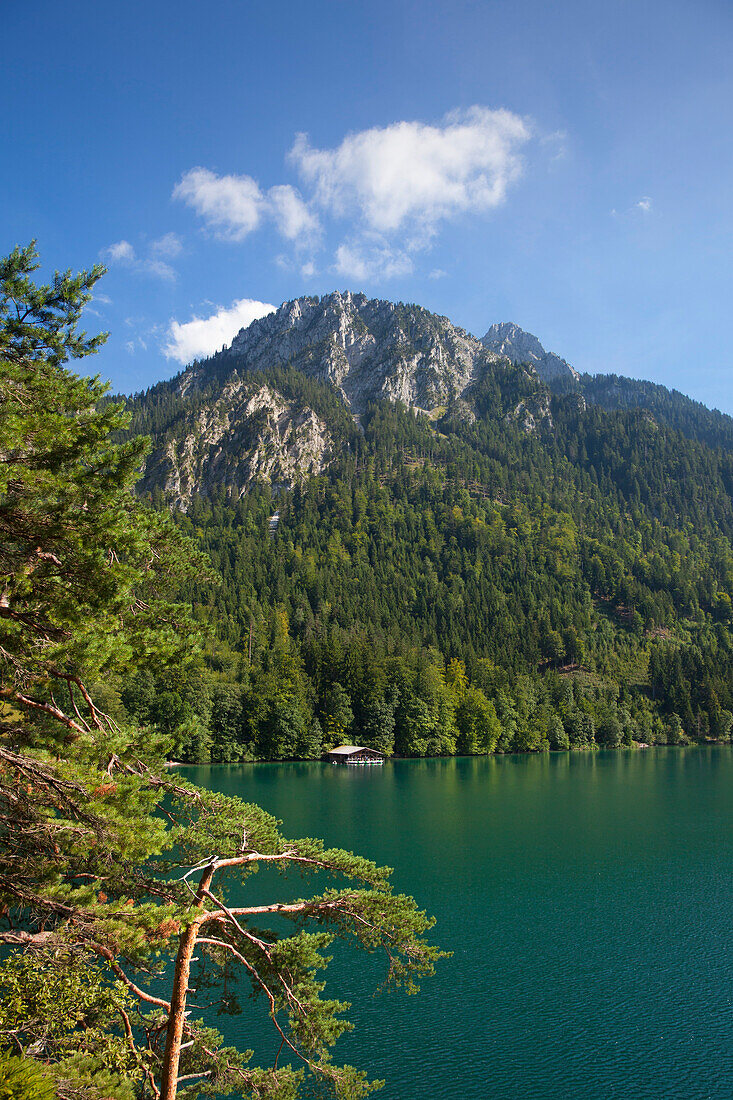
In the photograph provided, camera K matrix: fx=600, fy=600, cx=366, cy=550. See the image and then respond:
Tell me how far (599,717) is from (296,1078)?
106 m

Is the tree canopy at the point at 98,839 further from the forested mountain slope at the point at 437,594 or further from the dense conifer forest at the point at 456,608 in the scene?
the dense conifer forest at the point at 456,608

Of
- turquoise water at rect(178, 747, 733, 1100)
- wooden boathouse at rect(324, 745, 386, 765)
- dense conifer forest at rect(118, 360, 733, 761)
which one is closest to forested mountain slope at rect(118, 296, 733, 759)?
dense conifer forest at rect(118, 360, 733, 761)

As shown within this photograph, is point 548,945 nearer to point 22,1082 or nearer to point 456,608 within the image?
point 22,1082

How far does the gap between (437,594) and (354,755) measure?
2331 inches

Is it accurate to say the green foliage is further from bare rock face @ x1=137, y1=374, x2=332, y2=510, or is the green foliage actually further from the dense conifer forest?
bare rock face @ x1=137, y1=374, x2=332, y2=510

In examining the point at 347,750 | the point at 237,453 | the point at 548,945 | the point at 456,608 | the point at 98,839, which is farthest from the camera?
the point at 237,453

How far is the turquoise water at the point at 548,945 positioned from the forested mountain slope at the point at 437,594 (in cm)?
2436

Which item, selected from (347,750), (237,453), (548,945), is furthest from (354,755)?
(237,453)

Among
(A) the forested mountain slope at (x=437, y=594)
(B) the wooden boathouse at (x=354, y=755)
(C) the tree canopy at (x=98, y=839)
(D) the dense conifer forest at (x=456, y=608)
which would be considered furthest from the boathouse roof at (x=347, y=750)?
(C) the tree canopy at (x=98, y=839)

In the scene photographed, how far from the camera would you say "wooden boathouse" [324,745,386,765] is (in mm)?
82756

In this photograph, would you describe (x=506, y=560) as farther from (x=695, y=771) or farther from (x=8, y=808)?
(x=8, y=808)

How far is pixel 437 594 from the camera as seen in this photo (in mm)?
136375

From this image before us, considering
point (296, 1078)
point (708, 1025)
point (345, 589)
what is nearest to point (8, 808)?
point (296, 1078)

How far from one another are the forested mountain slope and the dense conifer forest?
0.47 metres
